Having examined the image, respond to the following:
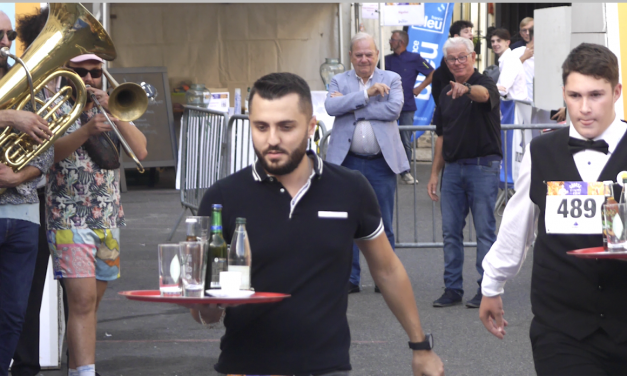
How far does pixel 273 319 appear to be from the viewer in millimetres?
2891

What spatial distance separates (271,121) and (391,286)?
79cm

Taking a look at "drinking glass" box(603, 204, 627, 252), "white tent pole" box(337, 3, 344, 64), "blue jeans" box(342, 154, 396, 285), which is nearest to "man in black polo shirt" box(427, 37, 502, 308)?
"blue jeans" box(342, 154, 396, 285)

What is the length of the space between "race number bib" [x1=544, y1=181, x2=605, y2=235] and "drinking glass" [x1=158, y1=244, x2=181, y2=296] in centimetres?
140

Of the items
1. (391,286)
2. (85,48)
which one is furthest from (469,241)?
(391,286)

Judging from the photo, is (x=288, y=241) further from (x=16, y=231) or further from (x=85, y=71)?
(x=85, y=71)

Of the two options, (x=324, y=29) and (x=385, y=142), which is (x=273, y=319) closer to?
(x=385, y=142)

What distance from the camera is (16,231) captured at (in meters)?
4.35

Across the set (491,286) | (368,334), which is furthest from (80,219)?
(368,334)

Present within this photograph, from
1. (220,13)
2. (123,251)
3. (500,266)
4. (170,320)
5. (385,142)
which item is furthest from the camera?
(220,13)

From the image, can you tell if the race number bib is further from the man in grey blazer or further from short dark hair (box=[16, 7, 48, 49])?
the man in grey blazer

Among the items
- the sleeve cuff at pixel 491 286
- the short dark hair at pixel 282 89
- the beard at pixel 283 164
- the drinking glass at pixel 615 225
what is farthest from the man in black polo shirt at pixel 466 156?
the beard at pixel 283 164

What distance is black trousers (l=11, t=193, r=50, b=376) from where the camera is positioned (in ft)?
17.5

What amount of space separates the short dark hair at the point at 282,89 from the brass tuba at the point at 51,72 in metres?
1.72

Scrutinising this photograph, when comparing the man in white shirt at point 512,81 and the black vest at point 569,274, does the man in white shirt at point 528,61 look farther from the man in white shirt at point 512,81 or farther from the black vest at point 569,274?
the black vest at point 569,274
